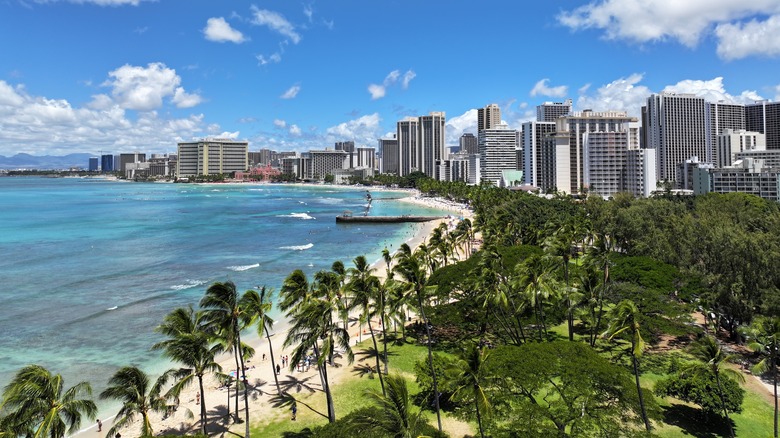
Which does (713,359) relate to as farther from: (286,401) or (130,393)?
(130,393)

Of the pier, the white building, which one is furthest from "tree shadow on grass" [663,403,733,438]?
the white building

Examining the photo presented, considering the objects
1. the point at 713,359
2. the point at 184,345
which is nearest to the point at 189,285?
the point at 184,345

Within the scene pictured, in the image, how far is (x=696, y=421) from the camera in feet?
78.9

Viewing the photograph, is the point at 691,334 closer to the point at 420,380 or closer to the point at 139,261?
the point at 420,380

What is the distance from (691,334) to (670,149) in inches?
7446

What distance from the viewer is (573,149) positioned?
17350cm

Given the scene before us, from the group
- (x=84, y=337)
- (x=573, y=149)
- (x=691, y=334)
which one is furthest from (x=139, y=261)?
(x=573, y=149)

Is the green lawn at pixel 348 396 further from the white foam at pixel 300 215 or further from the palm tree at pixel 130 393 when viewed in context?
the white foam at pixel 300 215

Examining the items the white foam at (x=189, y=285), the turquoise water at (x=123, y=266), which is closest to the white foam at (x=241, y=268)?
the turquoise water at (x=123, y=266)

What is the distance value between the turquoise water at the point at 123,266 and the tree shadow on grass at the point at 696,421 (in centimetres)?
3277

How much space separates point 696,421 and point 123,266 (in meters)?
69.3

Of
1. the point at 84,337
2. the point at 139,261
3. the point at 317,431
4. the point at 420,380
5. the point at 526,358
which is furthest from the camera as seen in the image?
the point at 139,261

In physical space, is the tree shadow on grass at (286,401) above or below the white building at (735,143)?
below

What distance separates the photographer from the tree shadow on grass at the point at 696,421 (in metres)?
23.1
